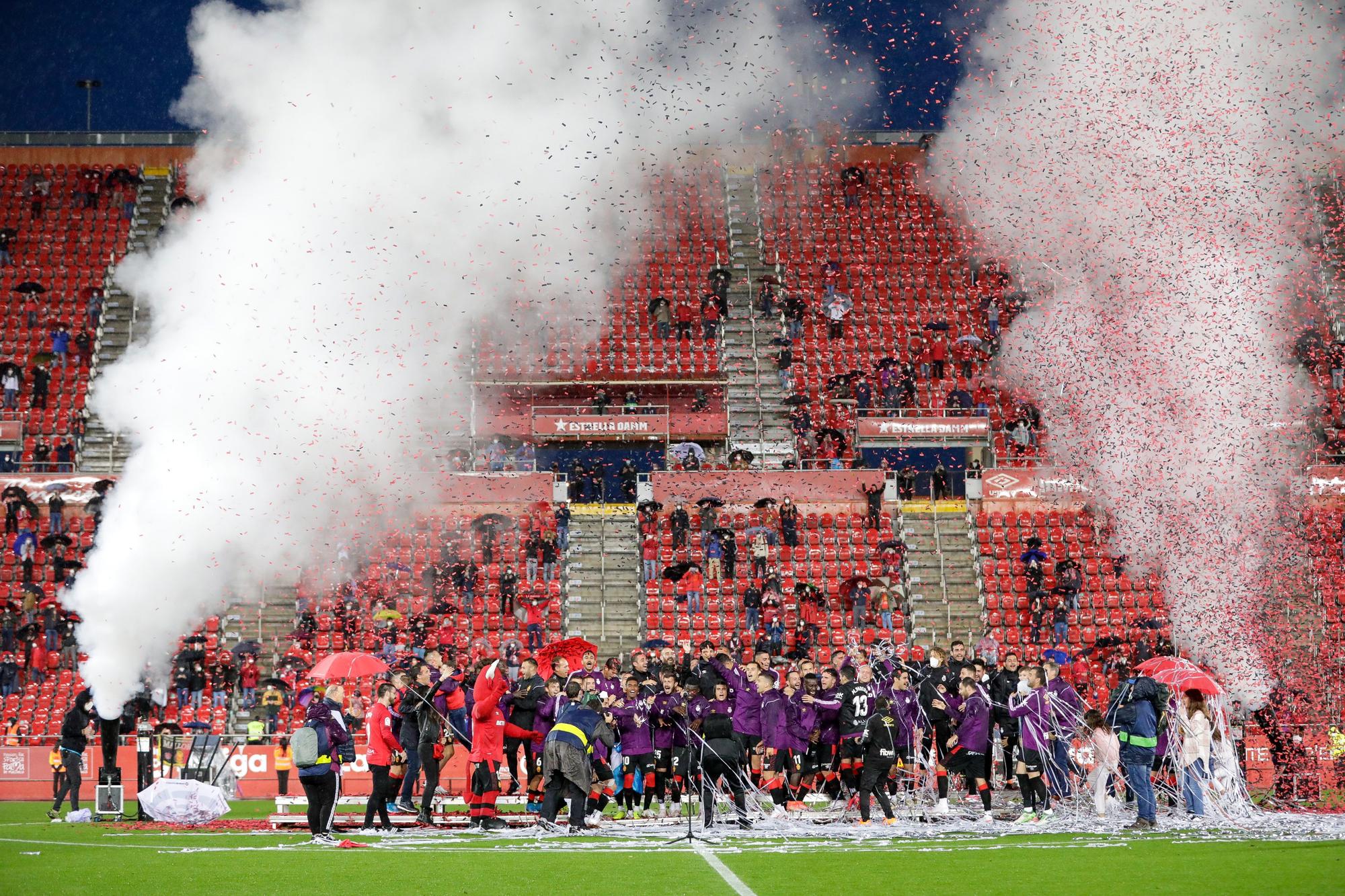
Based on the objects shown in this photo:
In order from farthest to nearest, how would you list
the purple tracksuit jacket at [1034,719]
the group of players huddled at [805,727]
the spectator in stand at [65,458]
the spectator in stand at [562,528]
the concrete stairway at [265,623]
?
the spectator in stand at [65,458] < the spectator in stand at [562,528] < the concrete stairway at [265,623] < the purple tracksuit jacket at [1034,719] < the group of players huddled at [805,727]

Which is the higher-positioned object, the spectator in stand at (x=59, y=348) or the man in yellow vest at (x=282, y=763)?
the spectator in stand at (x=59, y=348)

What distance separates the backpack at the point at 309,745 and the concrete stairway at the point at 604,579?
14.1 meters

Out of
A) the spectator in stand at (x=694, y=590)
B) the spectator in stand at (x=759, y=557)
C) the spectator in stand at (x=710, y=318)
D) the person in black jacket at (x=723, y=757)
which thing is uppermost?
the spectator in stand at (x=710, y=318)

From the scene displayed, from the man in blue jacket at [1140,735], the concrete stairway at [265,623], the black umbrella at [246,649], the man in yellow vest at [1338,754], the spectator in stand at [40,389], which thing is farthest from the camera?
the spectator in stand at [40,389]

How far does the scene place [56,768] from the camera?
63.3ft

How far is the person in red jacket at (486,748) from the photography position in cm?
1519

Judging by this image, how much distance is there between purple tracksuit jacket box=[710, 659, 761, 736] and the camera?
16.9 meters

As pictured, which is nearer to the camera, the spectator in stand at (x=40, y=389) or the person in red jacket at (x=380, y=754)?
the person in red jacket at (x=380, y=754)

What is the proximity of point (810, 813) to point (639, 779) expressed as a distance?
2.05 meters

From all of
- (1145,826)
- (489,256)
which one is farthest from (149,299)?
(1145,826)

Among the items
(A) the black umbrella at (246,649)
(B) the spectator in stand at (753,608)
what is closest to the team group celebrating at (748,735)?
(A) the black umbrella at (246,649)

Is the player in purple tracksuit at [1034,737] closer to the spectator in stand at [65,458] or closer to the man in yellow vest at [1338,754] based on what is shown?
the man in yellow vest at [1338,754]

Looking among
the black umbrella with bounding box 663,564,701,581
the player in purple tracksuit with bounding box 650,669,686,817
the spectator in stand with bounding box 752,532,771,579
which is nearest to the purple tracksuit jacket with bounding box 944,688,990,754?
the player in purple tracksuit with bounding box 650,669,686,817

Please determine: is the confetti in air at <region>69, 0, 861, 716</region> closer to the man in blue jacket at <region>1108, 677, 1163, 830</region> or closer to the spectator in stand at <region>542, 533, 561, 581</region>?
the spectator in stand at <region>542, 533, 561, 581</region>
